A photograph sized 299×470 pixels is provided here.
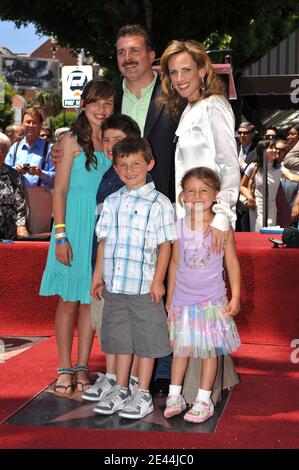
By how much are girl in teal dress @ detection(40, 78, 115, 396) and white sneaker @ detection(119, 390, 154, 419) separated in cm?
57

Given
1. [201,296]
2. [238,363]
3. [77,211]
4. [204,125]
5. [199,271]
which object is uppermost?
[204,125]

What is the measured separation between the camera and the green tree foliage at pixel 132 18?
20.4m

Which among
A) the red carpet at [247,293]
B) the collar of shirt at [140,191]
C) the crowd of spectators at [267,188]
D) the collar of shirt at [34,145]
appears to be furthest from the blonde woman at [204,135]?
the crowd of spectators at [267,188]

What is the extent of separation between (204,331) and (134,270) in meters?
0.47

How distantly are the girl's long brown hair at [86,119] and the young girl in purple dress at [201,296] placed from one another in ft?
2.15

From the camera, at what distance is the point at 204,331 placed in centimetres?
421

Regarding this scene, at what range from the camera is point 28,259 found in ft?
21.6

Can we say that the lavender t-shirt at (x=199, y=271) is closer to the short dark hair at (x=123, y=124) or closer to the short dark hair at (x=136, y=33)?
the short dark hair at (x=123, y=124)

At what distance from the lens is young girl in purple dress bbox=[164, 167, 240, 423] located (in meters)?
4.21

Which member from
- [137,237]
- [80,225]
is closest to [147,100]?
[80,225]

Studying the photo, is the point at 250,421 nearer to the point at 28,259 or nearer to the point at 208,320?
the point at 208,320

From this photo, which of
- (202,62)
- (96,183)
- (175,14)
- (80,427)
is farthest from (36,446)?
(175,14)

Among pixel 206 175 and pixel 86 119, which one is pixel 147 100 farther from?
pixel 206 175

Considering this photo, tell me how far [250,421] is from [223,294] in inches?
25.7
